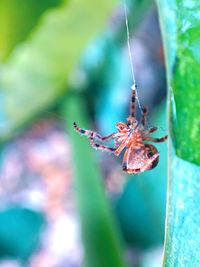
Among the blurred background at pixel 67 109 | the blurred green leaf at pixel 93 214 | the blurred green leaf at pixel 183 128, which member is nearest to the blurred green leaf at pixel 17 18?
the blurred background at pixel 67 109

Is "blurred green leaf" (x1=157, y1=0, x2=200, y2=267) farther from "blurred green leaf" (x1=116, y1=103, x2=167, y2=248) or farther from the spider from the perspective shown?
"blurred green leaf" (x1=116, y1=103, x2=167, y2=248)

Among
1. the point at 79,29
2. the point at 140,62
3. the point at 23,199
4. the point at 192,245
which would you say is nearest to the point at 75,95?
the point at 79,29

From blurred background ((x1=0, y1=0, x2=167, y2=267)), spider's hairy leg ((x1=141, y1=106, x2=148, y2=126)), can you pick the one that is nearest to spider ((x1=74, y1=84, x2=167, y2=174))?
spider's hairy leg ((x1=141, y1=106, x2=148, y2=126))

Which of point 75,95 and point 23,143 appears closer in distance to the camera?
point 75,95

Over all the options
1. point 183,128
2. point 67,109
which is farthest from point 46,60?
point 183,128

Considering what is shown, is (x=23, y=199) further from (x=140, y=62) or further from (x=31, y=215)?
(x=31, y=215)

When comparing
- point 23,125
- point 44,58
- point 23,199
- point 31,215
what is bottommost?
point 23,199
